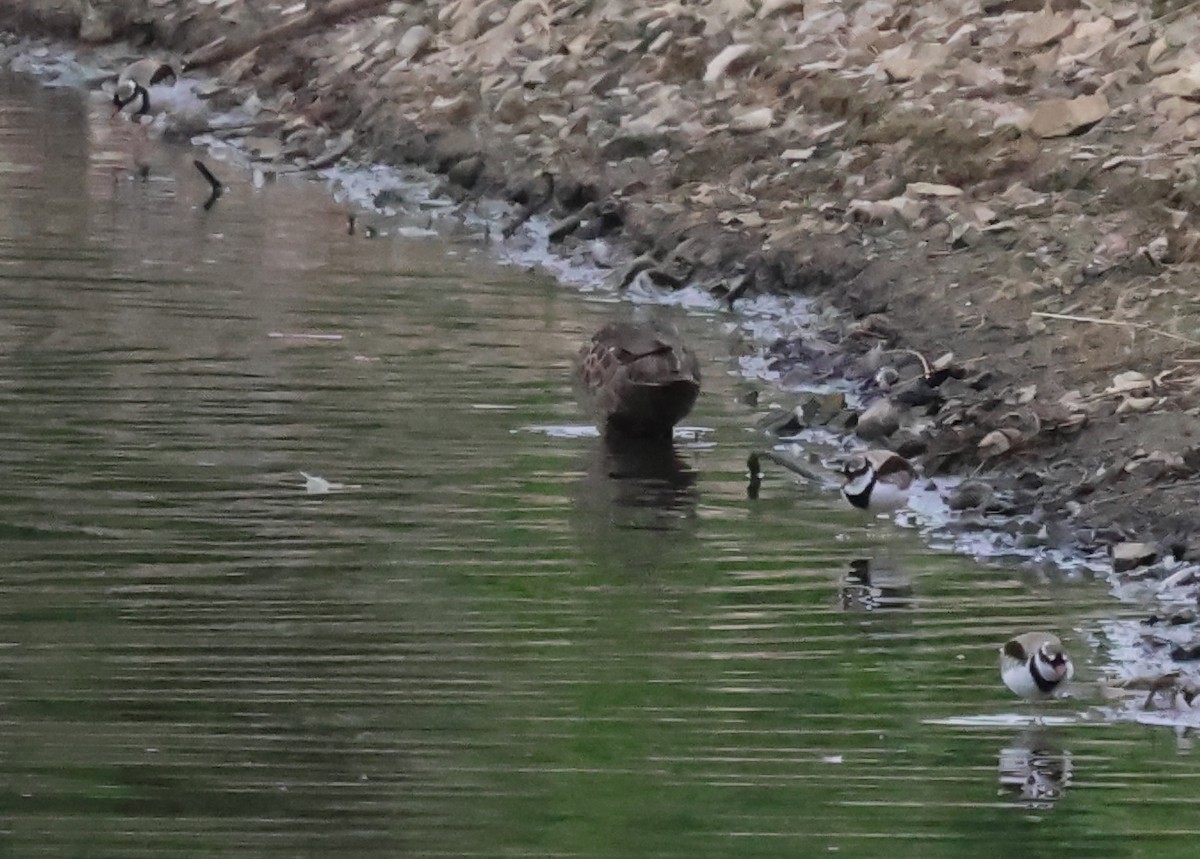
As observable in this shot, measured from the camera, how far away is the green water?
627cm

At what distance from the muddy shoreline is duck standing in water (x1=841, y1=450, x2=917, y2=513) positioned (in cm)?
31

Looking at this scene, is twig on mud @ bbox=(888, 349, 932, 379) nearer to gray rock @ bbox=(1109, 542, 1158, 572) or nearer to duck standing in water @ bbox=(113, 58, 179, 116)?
gray rock @ bbox=(1109, 542, 1158, 572)

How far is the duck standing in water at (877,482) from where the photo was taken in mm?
9273

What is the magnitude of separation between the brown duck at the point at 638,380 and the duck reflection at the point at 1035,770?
11.9 feet

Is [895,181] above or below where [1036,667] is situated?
above

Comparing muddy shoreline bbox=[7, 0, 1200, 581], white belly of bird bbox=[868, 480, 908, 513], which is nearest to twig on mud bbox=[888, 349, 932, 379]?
muddy shoreline bbox=[7, 0, 1200, 581]

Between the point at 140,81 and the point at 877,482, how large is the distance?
14.5 meters

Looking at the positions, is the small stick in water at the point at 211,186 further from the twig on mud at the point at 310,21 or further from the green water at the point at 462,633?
the green water at the point at 462,633

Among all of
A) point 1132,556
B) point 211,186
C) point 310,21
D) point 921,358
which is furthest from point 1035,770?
point 310,21

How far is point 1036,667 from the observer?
7.00m

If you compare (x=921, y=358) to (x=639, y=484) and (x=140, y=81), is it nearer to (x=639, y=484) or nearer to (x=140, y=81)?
(x=639, y=484)

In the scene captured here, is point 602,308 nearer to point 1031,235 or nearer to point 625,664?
point 1031,235

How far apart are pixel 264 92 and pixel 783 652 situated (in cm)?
1428

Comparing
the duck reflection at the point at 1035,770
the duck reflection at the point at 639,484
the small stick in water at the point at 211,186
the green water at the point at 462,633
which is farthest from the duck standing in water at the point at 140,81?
the duck reflection at the point at 1035,770
